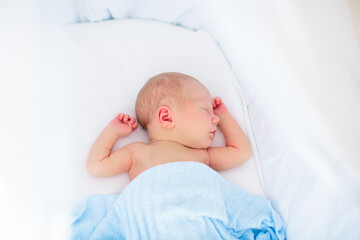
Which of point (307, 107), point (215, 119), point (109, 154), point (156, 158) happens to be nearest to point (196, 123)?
point (215, 119)

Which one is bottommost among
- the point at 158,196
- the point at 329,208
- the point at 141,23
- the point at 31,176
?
the point at 329,208

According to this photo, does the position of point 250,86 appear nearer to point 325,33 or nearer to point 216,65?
point 216,65

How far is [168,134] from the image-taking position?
119 centimetres

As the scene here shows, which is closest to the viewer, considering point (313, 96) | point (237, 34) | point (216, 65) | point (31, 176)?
point (313, 96)

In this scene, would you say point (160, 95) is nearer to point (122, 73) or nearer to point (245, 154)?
point (122, 73)

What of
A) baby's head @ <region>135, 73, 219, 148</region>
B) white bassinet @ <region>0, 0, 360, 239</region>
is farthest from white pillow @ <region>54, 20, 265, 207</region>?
baby's head @ <region>135, 73, 219, 148</region>

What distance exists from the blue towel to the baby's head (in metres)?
0.13

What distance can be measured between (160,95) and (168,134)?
14 cm

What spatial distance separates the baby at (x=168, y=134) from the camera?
1.14 m

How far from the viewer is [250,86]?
4.31 ft

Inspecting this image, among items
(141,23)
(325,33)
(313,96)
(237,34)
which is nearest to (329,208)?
(313,96)

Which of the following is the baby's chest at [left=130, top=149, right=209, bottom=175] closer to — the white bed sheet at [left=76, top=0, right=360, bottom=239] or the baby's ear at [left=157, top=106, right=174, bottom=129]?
the baby's ear at [left=157, top=106, right=174, bottom=129]

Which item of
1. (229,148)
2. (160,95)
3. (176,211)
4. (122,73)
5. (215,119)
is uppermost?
(122,73)

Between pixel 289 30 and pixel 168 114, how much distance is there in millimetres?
483
